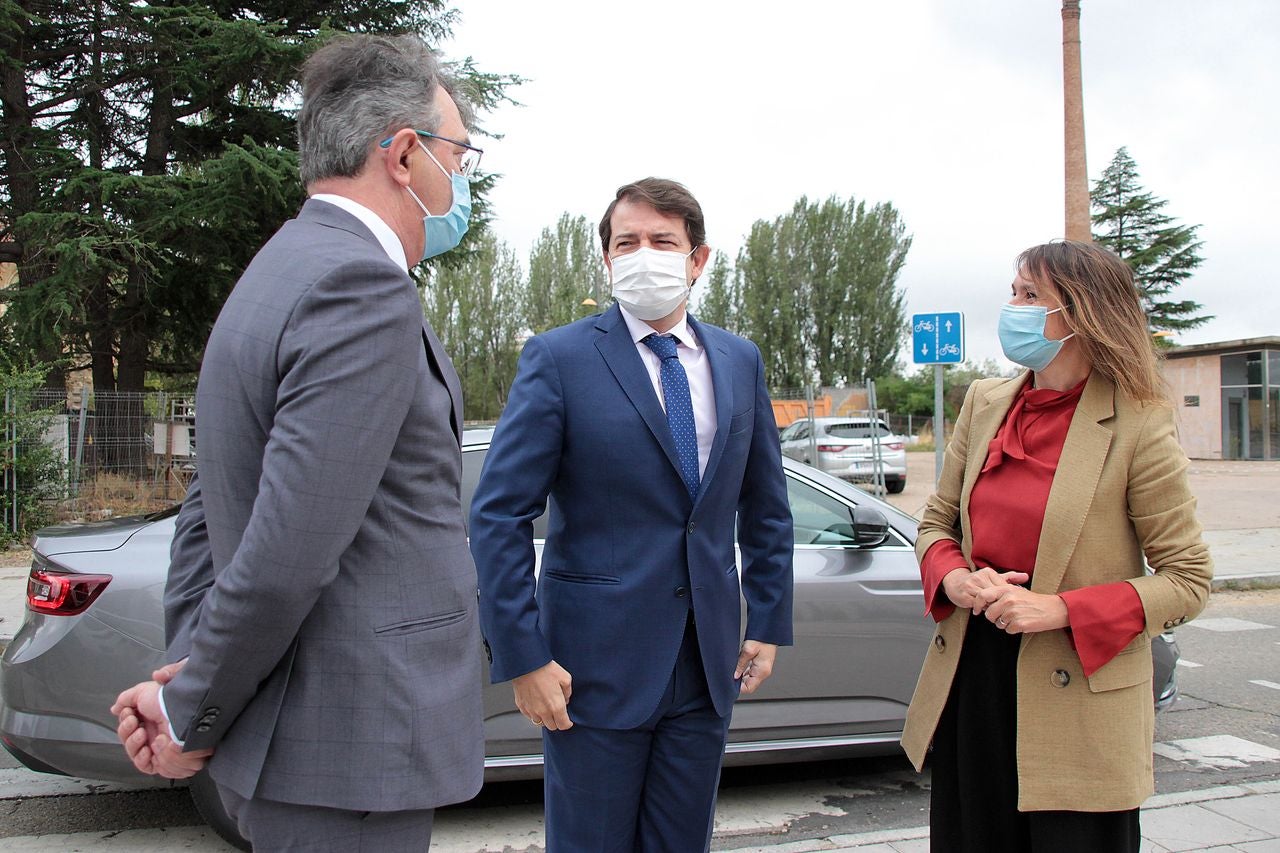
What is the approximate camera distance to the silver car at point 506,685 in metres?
3.34

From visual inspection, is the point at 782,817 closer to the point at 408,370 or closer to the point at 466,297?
the point at 408,370

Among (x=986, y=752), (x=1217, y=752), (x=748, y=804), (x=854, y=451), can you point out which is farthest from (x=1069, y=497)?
(x=854, y=451)

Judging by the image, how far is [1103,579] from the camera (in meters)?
2.13

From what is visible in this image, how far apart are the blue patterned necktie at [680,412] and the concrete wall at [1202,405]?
1260 inches

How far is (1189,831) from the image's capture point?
11.4ft

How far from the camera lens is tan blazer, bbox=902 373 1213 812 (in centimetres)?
206

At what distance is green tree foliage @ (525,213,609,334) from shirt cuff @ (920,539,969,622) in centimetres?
3968

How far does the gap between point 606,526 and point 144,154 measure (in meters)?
17.8

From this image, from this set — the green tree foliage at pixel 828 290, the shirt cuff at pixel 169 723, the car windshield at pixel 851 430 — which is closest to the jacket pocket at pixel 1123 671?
the shirt cuff at pixel 169 723

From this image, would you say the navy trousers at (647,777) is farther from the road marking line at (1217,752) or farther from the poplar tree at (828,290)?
the poplar tree at (828,290)

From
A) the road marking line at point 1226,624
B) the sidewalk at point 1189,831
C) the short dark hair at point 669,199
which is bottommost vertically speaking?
the road marking line at point 1226,624

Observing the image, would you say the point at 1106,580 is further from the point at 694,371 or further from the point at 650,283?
the point at 650,283

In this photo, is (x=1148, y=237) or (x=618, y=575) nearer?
(x=618, y=575)

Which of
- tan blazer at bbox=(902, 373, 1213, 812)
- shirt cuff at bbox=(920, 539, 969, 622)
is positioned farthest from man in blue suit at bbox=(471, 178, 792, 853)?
tan blazer at bbox=(902, 373, 1213, 812)
